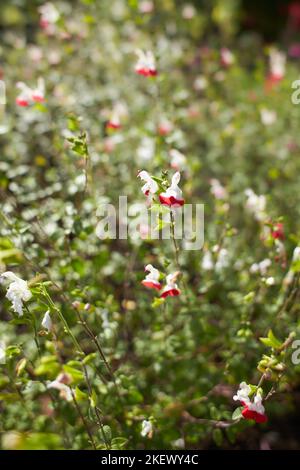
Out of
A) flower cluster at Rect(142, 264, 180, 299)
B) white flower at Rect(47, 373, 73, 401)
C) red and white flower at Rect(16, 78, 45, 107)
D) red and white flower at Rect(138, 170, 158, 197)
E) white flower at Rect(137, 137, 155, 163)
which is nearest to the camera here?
white flower at Rect(47, 373, 73, 401)

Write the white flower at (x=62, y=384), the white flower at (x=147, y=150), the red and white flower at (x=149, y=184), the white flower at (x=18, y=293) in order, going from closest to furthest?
the white flower at (x=62, y=384)
the white flower at (x=18, y=293)
the red and white flower at (x=149, y=184)
the white flower at (x=147, y=150)

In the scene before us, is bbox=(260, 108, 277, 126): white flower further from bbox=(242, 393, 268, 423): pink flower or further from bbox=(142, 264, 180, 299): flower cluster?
bbox=(242, 393, 268, 423): pink flower

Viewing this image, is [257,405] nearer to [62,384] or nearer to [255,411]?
[255,411]

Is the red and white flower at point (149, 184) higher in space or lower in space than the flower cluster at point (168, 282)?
higher

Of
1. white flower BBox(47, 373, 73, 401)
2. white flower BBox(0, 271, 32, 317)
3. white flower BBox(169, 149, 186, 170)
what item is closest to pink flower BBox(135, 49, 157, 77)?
white flower BBox(169, 149, 186, 170)

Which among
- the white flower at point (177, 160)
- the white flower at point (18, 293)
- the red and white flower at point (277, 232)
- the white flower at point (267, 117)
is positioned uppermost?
the white flower at point (267, 117)

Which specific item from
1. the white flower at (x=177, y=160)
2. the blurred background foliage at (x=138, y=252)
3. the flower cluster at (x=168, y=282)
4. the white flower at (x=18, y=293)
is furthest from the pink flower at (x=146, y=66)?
the white flower at (x=18, y=293)

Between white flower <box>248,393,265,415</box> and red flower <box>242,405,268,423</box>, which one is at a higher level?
white flower <box>248,393,265,415</box>

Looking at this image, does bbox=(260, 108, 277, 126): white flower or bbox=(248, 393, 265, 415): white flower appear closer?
bbox=(248, 393, 265, 415): white flower

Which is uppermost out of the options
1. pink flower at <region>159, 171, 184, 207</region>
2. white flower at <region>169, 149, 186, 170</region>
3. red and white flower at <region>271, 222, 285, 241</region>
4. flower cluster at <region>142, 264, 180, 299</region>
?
white flower at <region>169, 149, 186, 170</region>

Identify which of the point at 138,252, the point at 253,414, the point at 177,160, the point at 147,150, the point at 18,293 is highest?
the point at 147,150

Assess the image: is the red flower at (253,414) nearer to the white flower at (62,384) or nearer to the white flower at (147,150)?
the white flower at (62,384)

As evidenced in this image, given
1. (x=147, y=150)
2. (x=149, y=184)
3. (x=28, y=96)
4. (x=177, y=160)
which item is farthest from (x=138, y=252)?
(x=28, y=96)

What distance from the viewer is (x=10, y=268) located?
2.00 m
